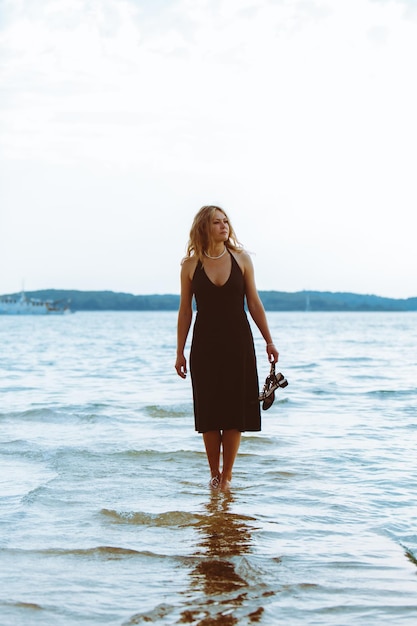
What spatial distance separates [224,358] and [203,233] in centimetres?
86

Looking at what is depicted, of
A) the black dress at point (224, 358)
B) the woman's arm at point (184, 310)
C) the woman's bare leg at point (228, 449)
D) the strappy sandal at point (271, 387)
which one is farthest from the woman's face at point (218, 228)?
the woman's bare leg at point (228, 449)

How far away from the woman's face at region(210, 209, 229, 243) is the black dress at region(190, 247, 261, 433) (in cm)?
16

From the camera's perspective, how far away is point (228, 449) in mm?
5691

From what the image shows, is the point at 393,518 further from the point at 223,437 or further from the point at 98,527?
the point at 98,527

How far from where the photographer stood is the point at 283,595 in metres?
3.60

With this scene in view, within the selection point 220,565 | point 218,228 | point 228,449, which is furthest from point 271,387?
point 220,565

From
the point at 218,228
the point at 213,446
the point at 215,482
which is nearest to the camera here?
the point at 218,228

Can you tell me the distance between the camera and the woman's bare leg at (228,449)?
18.5 feet

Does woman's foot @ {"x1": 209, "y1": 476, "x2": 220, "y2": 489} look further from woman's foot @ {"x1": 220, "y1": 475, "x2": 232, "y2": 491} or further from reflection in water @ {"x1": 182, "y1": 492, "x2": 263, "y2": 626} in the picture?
reflection in water @ {"x1": 182, "y1": 492, "x2": 263, "y2": 626}

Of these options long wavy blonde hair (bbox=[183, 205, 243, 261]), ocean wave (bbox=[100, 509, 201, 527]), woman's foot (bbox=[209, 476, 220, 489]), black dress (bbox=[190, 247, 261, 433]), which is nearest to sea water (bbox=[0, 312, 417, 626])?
ocean wave (bbox=[100, 509, 201, 527])

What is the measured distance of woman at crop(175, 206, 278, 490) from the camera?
17.9 ft

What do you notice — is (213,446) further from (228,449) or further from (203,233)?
(203,233)

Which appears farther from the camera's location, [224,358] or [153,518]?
[224,358]

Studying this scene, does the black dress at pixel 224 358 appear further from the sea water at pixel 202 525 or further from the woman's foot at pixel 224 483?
the sea water at pixel 202 525
